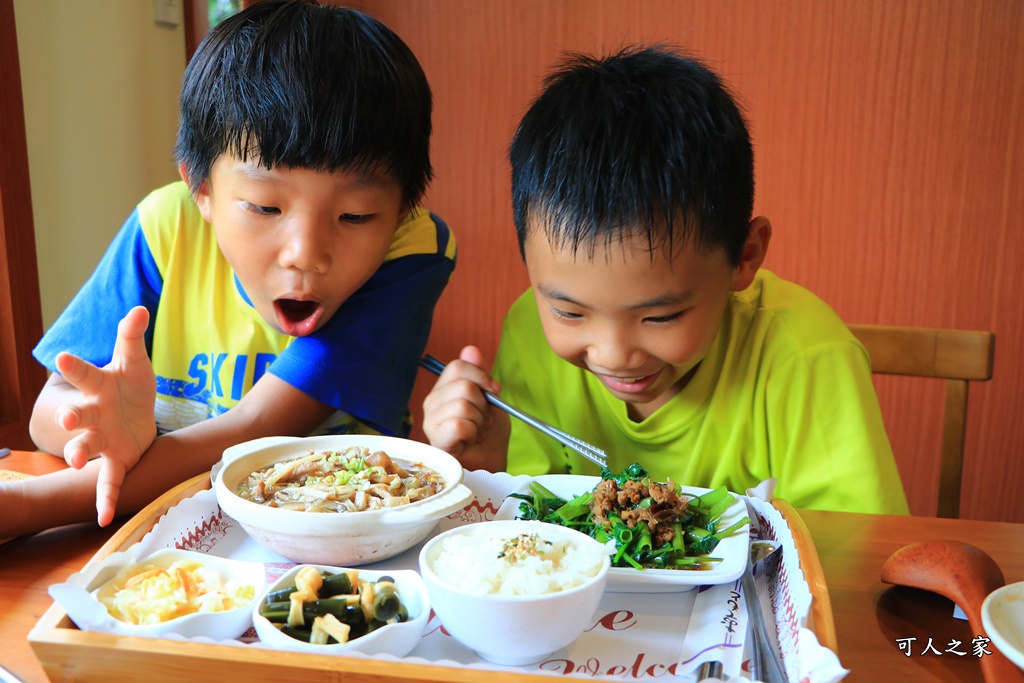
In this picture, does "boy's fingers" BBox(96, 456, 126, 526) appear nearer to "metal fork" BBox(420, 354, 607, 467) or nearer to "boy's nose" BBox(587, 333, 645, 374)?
"metal fork" BBox(420, 354, 607, 467)

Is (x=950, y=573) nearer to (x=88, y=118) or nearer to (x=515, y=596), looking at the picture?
(x=515, y=596)

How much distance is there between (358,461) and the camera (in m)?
1.07

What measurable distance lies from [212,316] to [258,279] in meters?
0.35

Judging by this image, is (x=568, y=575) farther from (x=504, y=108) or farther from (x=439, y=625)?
(x=504, y=108)

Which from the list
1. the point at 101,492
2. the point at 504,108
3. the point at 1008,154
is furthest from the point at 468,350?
the point at 1008,154

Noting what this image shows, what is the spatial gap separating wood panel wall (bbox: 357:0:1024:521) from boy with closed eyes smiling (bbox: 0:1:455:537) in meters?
1.52

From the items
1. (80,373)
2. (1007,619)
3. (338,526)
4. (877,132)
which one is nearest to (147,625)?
(338,526)

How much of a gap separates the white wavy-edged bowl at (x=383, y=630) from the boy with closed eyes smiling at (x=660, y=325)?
0.49 meters

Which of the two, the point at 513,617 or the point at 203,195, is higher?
the point at 203,195

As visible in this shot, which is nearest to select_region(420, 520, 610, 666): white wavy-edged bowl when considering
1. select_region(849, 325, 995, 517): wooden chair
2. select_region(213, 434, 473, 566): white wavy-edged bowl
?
select_region(213, 434, 473, 566): white wavy-edged bowl

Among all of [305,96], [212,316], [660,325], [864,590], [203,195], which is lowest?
[864,590]

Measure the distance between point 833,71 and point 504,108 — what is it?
1.13 meters

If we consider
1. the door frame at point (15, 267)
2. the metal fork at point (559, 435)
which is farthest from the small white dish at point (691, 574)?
the door frame at point (15, 267)

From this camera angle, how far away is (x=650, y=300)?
3.87 feet
